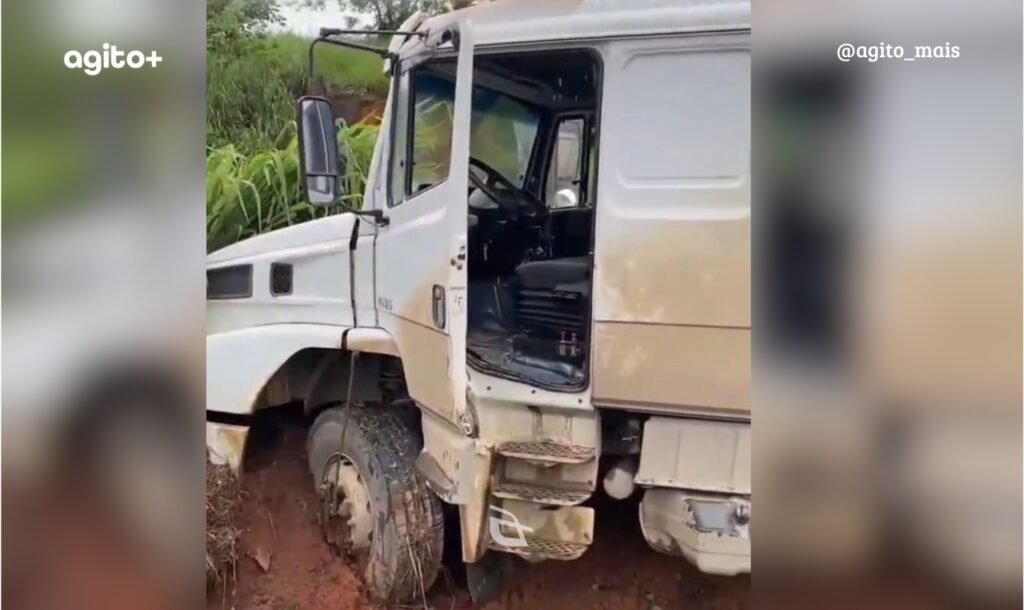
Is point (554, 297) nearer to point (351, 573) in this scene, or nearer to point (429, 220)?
point (429, 220)

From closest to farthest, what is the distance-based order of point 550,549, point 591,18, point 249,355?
point 591,18 → point 550,549 → point 249,355

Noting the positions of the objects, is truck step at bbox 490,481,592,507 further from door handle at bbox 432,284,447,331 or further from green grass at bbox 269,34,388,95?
green grass at bbox 269,34,388,95

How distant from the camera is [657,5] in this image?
1.74m

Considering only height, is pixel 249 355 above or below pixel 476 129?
below

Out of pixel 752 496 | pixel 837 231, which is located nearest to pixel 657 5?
pixel 837 231

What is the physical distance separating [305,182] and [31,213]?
641 millimetres

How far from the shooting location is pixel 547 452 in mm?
1849

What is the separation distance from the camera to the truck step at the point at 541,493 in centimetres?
186

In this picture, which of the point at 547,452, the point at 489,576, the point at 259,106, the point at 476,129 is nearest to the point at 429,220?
the point at 476,129

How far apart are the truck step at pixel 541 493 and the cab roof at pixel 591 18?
0.99 meters

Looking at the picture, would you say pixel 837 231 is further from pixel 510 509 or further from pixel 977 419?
pixel 510 509

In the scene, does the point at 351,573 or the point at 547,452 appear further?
the point at 351,573

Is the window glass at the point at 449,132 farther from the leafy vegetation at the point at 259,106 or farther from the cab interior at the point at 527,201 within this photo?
the leafy vegetation at the point at 259,106

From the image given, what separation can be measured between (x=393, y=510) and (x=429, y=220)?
2.25 feet
